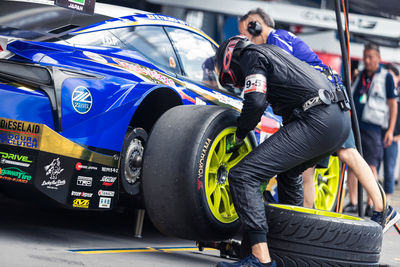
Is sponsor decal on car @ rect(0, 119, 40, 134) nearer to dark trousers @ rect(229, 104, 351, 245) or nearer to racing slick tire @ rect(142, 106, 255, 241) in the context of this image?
racing slick tire @ rect(142, 106, 255, 241)

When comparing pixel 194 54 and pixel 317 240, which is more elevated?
pixel 194 54

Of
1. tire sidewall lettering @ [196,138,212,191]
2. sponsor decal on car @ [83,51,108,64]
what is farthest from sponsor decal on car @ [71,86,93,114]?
tire sidewall lettering @ [196,138,212,191]

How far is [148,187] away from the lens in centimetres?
426

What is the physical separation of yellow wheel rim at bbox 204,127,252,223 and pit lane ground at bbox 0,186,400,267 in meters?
0.34

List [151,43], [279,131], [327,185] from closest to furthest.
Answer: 1. [279,131]
2. [151,43]
3. [327,185]

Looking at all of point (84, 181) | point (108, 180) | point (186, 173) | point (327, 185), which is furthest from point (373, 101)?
point (84, 181)

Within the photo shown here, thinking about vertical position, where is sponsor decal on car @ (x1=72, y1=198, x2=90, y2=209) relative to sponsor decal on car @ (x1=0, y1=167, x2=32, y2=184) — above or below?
below

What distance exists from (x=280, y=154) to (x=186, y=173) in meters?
0.57

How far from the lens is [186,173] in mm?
4125

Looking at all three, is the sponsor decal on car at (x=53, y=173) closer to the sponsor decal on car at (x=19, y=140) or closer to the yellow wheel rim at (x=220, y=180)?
the sponsor decal on car at (x=19, y=140)

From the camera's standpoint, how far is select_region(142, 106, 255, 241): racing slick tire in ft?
13.6

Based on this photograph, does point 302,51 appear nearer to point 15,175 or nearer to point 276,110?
point 276,110

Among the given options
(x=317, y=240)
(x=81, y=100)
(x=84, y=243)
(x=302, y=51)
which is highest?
(x=302, y=51)

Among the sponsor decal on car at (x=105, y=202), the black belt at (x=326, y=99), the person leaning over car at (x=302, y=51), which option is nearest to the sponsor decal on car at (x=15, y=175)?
the sponsor decal on car at (x=105, y=202)
